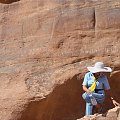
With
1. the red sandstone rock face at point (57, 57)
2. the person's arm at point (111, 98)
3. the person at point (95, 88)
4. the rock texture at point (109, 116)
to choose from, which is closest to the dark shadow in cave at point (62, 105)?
the red sandstone rock face at point (57, 57)

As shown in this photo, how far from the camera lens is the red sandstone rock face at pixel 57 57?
26.2 feet

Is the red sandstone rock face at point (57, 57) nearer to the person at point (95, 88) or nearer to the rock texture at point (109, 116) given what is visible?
the person at point (95, 88)

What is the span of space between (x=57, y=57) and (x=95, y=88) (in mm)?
1512

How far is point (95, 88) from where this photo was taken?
6.94 meters

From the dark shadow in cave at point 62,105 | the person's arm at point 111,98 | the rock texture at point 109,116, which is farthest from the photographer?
the dark shadow in cave at point 62,105

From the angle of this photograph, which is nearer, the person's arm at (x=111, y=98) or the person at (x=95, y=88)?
the person at (x=95, y=88)

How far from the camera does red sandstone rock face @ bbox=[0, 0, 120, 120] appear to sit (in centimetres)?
797

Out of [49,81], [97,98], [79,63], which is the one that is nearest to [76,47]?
[79,63]

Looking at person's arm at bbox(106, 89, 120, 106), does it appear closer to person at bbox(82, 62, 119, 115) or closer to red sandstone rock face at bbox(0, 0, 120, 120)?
person at bbox(82, 62, 119, 115)

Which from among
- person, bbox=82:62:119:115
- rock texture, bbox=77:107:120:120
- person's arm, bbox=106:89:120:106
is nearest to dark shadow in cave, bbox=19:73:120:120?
person's arm, bbox=106:89:120:106

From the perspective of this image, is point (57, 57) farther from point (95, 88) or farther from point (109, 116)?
point (109, 116)

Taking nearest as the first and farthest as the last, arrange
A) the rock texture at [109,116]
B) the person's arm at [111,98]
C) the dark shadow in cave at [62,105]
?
the rock texture at [109,116] → the person's arm at [111,98] → the dark shadow in cave at [62,105]

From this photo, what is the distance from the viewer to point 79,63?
317 inches

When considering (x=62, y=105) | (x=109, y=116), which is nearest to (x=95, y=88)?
(x=109, y=116)
